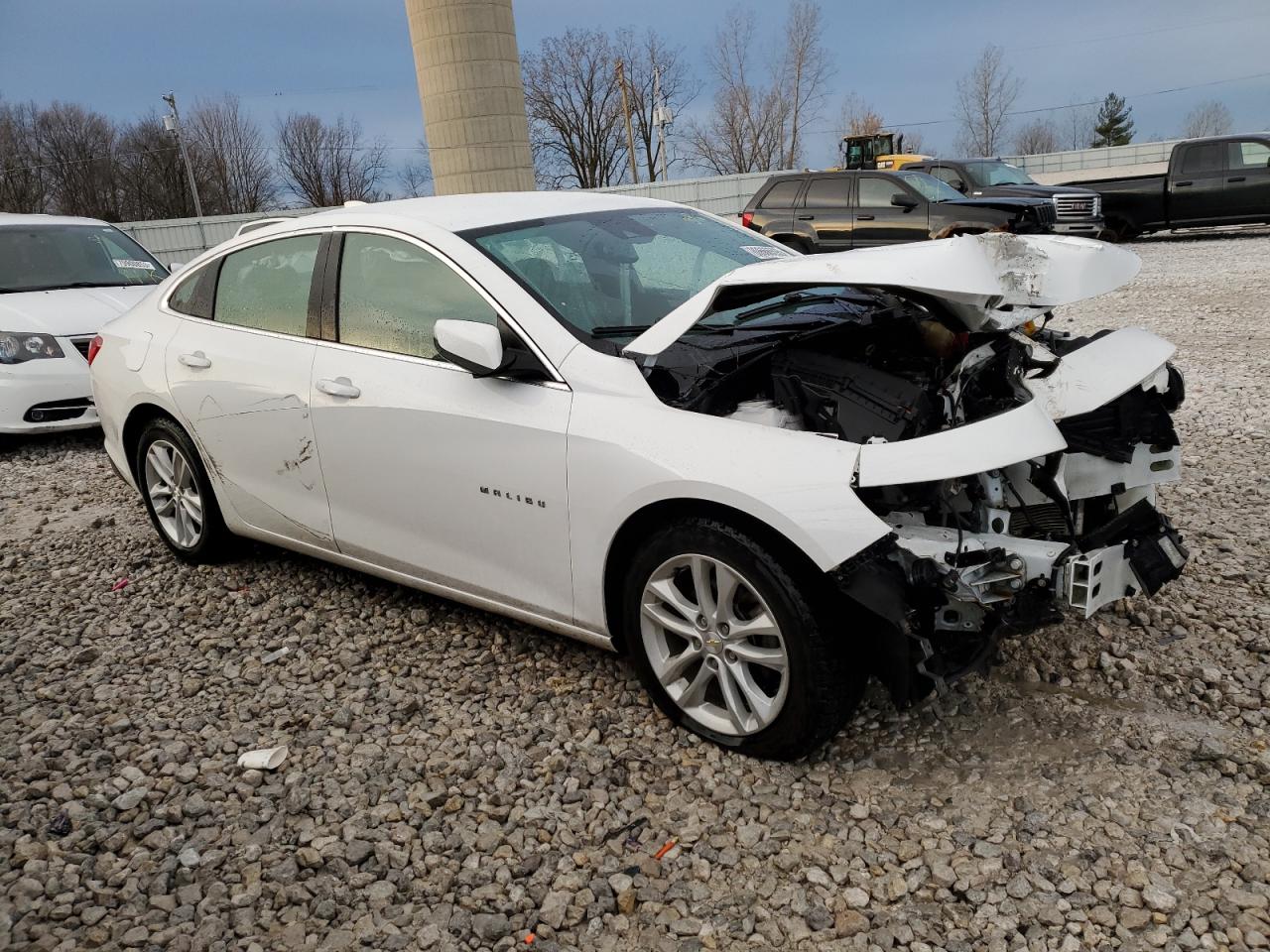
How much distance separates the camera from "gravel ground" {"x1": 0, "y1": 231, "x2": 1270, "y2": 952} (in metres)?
2.38

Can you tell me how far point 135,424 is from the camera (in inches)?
189

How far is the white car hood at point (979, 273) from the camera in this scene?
2.67 meters

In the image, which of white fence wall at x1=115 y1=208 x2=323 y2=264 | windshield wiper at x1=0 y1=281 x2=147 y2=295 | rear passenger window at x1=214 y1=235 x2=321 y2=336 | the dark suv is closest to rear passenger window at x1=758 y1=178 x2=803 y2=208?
the dark suv

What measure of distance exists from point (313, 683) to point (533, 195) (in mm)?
2183

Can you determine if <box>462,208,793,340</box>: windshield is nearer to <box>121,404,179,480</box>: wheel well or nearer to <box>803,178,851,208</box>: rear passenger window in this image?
<box>121,404,179,480</box>: wheel well

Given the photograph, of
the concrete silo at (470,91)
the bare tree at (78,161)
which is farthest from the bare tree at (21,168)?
the concrete silo at (470,91)

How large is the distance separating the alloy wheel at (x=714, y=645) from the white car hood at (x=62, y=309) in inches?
238

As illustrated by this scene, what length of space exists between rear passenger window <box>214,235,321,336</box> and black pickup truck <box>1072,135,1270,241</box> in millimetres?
16853

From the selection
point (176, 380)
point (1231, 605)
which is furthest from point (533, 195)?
point (1231, 605)

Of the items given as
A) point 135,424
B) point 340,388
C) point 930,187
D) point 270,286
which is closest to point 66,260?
point 135,424

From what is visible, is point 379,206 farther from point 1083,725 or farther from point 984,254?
point 1083,725

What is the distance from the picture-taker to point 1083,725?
299 cm

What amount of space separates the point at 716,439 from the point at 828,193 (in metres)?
13.2

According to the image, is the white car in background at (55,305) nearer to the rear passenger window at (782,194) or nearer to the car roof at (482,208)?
the car roof at (482,208)
